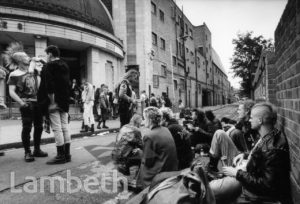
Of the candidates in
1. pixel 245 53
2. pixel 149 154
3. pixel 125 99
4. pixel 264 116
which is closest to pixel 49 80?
pixel 125 99

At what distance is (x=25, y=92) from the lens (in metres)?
4.92

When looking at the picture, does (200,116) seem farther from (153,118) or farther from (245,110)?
(153,118)

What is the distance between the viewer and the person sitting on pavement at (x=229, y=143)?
160 inches

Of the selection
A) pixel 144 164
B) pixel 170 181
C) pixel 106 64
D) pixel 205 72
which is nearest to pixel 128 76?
pixel 144 164

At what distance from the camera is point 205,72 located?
5400cm

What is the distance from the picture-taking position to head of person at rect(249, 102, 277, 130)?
7.27 ft

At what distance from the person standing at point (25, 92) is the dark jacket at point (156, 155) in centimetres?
267

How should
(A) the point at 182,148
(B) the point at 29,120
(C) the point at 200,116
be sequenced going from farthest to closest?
(C) the point at 200,116, (B) the point at 29,120, (A) the point at 182,148

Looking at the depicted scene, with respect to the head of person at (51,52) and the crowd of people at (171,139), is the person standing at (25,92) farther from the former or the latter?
the head of person at (51,52)

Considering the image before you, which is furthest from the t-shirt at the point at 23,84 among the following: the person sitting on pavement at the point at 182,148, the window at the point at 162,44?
the window at the point at 162,44

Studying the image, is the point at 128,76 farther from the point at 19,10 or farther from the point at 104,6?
the point at 104,6

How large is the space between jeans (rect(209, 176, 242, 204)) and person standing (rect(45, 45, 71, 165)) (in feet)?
10.4

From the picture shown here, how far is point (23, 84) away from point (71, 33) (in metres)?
12.5

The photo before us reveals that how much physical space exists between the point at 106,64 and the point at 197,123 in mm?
15993
